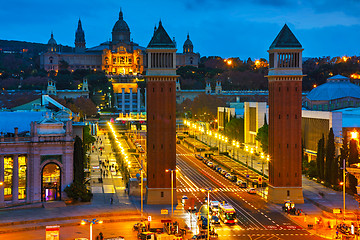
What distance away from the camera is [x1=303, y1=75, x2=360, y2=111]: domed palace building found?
137250mm

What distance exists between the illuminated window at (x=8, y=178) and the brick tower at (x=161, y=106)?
14823 millimetres

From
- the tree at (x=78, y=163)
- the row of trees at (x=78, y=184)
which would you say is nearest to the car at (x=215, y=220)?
the row of trees at (x=78, y=184)

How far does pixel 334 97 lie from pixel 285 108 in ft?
248

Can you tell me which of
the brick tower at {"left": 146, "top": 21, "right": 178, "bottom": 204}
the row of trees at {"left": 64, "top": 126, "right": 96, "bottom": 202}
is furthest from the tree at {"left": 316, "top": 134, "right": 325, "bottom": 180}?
the row of trees at {"left": 64, "top": 126, "right": 96, "bottom": 202}

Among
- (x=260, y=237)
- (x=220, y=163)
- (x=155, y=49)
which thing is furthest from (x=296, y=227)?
(x=220, y=163)

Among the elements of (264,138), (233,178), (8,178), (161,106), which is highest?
(161,106)

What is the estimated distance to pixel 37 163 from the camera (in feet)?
221

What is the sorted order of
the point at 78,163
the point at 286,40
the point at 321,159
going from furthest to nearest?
the point at 321,159, the point at 286,40, the point at 78,163

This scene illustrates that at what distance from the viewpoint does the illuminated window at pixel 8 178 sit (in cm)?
6650

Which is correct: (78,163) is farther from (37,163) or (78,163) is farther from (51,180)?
(37,163)

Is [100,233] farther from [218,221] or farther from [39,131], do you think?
[39,131]

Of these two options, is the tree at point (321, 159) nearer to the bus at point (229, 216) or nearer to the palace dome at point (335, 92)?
the bus at point (229, 216)

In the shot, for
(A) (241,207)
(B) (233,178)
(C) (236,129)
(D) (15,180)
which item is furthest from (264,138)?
(D) (15,180)

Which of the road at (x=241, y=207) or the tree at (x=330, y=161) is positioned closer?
the road at (x=241, y=207)
